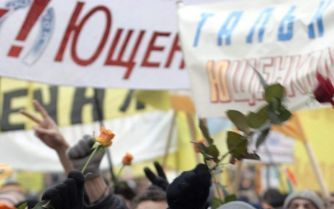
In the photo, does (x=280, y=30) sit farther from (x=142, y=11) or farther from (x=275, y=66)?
(x=142, y=11)

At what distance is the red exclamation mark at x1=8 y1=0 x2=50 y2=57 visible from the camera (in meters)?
4.59

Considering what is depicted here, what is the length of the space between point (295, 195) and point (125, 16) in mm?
1427

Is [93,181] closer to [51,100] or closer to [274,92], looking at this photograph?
[274,92]

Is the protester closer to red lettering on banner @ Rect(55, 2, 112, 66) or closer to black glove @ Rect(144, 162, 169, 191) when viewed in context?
black glove @ Rect(144, 162, 169, 191)

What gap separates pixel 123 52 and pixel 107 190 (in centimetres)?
114

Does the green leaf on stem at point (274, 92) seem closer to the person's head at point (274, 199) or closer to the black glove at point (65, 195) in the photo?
the black glove at point (65, 195)

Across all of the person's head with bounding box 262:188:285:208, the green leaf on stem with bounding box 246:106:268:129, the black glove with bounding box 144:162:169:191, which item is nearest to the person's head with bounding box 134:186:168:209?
the black glove with bounding box 144:162:169:191

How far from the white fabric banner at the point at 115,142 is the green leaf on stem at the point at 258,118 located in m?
6.01

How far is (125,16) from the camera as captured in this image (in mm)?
5008

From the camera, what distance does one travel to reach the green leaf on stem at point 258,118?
9.37 feet

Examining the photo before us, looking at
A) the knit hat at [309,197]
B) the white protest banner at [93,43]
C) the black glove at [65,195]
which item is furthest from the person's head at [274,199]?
the black glove at [65,195]

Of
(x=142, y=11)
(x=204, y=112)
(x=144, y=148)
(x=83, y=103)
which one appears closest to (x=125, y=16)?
(x=142, y=11)

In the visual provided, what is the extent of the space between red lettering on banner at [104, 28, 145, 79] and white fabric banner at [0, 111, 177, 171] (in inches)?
151

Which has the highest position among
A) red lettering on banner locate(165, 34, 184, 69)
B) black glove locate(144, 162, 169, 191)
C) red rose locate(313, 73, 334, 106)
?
Result: red lettering on banner locate(165, 34, 184, 69)
